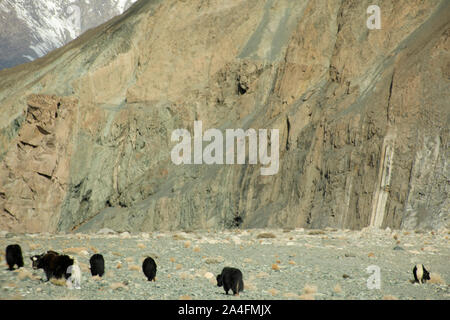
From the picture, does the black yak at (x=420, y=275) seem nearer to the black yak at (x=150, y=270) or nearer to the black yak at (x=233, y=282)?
the black yak at (x=233, y=282)

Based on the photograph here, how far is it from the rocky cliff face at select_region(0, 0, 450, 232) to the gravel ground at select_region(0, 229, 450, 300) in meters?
5.02

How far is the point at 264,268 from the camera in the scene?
41.5ft

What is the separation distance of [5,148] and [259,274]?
3369cm

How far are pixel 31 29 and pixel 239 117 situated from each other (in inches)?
5966

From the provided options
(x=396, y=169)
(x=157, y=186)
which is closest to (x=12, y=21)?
(x=157, y=186)

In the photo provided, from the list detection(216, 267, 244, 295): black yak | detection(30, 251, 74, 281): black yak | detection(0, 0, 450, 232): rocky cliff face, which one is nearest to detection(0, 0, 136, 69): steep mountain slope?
detection(0, 0, 450, 232): rocky cliff face

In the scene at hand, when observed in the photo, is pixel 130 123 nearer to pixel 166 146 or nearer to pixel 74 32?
pixel 166 146

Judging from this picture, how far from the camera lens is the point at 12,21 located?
6471 inches

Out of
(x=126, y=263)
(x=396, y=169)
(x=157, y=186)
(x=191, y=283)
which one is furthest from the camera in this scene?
(x=157, y=186)

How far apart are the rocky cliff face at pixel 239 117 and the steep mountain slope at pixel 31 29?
357 ft

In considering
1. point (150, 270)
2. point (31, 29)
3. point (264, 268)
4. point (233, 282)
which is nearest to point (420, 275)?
point (264, 268)

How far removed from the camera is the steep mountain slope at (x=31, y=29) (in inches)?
5901

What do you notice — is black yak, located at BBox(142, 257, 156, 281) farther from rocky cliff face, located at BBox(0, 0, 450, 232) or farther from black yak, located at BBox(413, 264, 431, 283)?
rocky cliff face, located at BBox(0, 0, 450, 232)

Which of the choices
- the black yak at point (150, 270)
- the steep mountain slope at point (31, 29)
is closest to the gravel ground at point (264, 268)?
the black yak at point (150, 270)
